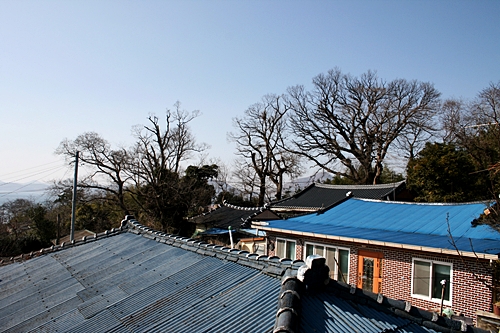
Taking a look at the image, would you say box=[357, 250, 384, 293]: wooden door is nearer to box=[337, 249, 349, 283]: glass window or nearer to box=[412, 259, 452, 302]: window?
box=[337, 249, 349, 283]: glass window

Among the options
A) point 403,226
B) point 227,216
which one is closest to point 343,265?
point 403,226

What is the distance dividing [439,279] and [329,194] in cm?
1733

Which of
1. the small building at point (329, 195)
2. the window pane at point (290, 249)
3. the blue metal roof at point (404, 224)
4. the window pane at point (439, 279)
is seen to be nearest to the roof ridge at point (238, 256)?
the blue metal roof at point (404, 224)

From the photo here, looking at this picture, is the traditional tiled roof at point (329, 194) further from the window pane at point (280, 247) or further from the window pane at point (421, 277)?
the window pane at point (421, 277)

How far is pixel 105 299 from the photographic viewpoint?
6160mm

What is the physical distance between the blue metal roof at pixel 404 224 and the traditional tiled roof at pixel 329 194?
24.5 ft

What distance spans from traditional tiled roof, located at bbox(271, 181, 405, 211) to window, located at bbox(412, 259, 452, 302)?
1254 centimetres

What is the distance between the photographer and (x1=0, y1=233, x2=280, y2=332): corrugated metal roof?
15.8 feet

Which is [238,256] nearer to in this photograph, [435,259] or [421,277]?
[435,259]

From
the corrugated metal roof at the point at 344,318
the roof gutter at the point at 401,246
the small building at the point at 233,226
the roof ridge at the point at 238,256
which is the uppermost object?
the roof ridge at the point at 238,256

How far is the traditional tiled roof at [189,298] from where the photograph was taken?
448 centimetres

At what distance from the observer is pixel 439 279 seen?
1131cm

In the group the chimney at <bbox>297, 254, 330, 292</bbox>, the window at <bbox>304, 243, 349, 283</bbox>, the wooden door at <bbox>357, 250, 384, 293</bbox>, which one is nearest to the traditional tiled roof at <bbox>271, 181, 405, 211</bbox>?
the window at <bbox>304, 243, 349, 283</bbox>

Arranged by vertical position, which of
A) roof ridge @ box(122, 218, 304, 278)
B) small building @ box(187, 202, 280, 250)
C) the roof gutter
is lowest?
small building @ box(187, 202, 280, 250)
